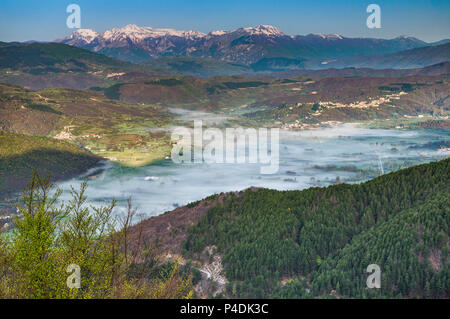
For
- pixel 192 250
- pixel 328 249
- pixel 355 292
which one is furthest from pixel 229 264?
pixel 355 292

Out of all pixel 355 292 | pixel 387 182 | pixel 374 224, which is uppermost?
pixel 387 182

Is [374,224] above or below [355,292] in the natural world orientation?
above
